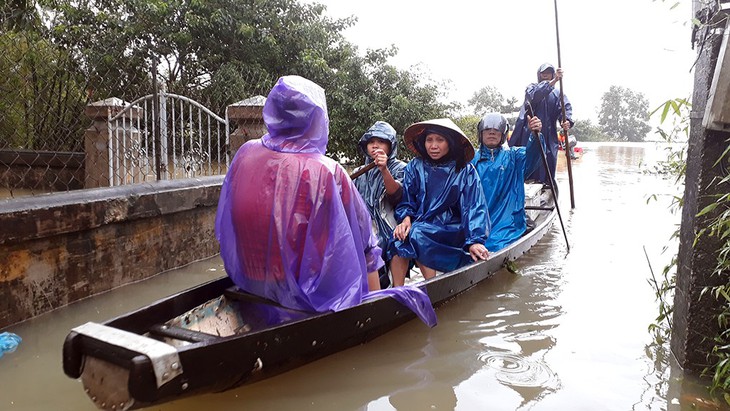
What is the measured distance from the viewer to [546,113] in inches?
332

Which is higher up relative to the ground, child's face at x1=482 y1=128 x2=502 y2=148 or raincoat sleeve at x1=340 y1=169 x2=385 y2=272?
child's face at x1=482 y1=128 x2=502 y2=148

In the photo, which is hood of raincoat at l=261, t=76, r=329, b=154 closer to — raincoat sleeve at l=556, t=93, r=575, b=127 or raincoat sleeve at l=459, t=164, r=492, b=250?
raincoat sleeve at l=459, t=164, r=492, b=250

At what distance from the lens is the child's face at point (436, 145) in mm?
4719

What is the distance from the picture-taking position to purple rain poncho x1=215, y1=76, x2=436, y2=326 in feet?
9.60

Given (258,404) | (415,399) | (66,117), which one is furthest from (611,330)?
(66,117)

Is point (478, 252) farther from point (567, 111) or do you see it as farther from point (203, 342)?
point (567, 111)

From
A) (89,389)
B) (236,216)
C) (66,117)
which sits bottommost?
(89,389)

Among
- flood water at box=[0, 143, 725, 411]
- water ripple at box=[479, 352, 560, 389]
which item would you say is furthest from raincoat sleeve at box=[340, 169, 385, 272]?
water ripple at box=[479, 352, 560, 389]

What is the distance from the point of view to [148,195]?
511 cm

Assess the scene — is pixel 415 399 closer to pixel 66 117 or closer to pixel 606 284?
pixel 606 284

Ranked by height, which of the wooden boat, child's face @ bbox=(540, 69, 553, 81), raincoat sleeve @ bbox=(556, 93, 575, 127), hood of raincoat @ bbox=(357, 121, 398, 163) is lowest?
the wooden boat

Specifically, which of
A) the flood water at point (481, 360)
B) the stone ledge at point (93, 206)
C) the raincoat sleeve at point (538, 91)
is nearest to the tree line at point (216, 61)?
the stone ledge at point (93, 206)

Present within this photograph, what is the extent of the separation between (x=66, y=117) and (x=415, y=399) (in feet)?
20.5

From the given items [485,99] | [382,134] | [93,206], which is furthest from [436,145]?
[485,99]
